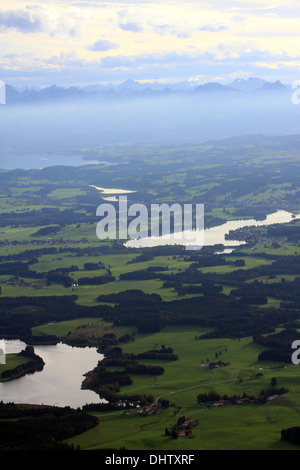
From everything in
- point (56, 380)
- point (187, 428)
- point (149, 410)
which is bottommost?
point (187, 428)

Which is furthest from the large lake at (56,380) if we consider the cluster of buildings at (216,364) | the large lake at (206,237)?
the large lake at (206,237)

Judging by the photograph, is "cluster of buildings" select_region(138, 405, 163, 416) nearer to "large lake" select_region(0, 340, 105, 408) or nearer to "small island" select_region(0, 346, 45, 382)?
"large lake" select_region(0, 340, 105, 408)

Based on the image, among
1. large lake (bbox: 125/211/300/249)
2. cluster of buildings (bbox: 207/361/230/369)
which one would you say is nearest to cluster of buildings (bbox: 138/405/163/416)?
cluster of buildings (bbox: 207/361/230/369)

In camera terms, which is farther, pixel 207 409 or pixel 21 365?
pixel 21 365

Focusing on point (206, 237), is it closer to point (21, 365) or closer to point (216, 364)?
point (216, 364)

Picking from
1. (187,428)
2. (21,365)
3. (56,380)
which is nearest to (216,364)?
(56,380)
